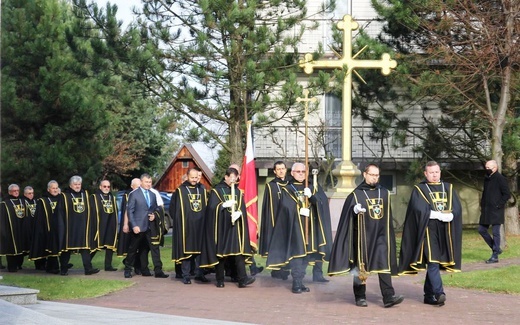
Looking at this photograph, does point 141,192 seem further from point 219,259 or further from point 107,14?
point 107,14

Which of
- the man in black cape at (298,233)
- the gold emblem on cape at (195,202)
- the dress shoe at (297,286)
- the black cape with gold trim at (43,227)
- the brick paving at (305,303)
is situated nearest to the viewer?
the brick paving at (305,303)

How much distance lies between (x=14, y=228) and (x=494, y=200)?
9.27 m

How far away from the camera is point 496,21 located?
23266 mm

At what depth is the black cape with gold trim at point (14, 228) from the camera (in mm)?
20969

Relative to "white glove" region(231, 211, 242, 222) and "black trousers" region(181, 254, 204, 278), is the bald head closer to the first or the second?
"white glove" region(231, 211, 242, 222)

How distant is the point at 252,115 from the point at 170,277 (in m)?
7.10

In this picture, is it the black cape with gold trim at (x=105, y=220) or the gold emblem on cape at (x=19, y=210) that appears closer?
Answer: the black cape with gold trim at (x=105, y=220)

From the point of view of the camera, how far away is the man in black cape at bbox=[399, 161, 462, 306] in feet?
46.2

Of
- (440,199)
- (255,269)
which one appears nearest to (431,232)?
(440,199)

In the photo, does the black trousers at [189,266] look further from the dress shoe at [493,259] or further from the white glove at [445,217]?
the dress shoe at [493,259]

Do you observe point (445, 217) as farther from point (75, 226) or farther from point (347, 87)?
point (75, 226)

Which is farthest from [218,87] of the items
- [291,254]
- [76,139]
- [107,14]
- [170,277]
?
[291,254]

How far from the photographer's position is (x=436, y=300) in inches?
556

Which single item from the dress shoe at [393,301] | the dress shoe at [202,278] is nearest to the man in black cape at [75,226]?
the dress shoe at [202,278]
